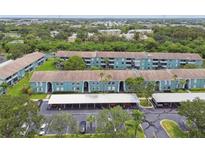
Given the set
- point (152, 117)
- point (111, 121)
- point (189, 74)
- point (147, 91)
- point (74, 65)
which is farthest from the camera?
point (74, 65)

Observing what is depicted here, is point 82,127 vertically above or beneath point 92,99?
beneath

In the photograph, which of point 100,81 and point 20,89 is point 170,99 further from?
point 20,89

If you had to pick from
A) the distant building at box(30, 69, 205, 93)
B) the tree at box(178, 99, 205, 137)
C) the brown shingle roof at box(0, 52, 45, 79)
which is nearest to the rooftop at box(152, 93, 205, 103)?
the distant building at box(30, 69, 205, 93)

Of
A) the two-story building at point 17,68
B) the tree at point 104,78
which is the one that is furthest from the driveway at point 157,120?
the two-story building at point 17,68

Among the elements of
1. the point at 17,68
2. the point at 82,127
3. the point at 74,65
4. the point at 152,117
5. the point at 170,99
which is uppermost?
the point at 74,65

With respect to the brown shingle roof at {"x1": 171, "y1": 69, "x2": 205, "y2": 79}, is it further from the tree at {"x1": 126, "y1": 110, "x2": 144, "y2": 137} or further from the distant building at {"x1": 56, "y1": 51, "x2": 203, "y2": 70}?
the tree at {"x1": 126, "y1": 110, "x2": 144, "y2": 137}

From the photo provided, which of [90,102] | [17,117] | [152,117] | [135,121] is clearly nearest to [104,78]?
[90,102]
